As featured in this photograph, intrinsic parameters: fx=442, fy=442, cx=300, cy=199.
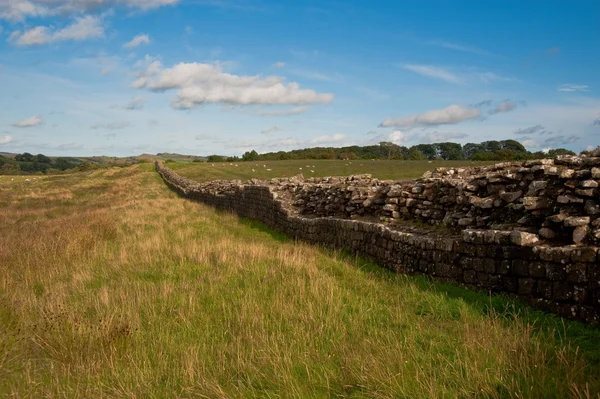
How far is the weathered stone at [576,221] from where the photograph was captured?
5536 mm

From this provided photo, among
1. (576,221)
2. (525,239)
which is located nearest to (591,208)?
(576,221)

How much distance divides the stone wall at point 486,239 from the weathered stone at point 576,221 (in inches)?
0.7

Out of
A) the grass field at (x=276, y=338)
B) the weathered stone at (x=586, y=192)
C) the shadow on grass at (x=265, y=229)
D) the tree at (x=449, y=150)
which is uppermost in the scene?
the tree at (x=449, y=150)

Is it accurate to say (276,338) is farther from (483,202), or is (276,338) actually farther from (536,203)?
(483,202)

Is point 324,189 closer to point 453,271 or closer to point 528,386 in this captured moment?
point 453,271

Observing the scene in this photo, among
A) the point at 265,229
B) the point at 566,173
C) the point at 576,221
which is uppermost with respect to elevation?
the point at 566,173

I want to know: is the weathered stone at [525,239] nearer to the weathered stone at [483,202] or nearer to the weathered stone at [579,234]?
the weathered stone at [579,234]

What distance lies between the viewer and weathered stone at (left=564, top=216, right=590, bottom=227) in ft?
18.2

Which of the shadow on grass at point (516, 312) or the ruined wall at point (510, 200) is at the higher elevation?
the ruined wall at point (510, 200)

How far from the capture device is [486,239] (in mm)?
6332

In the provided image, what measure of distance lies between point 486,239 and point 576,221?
1151 millimetres

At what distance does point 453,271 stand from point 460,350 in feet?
9.13

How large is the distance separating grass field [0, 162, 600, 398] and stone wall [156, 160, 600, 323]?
347 millimetres

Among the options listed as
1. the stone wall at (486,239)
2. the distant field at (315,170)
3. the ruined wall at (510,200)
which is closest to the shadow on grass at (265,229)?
the stone wall at (486,239)
